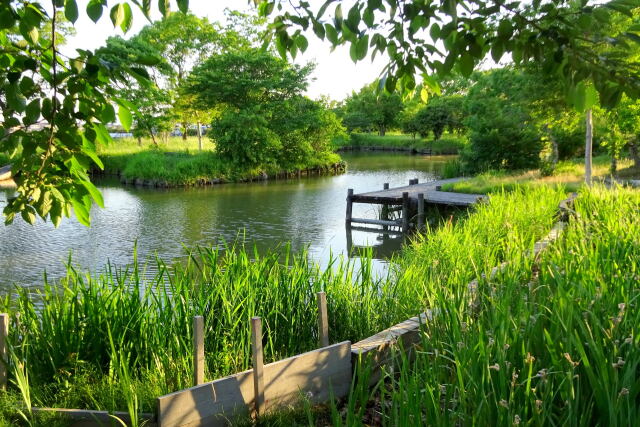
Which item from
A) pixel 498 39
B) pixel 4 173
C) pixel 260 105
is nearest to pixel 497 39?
pixel 498 39

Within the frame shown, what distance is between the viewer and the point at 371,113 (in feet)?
234

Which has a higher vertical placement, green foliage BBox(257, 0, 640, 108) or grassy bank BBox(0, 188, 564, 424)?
green foliage BBox(257, 0, 640, 108)

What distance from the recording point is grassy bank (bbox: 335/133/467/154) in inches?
2064

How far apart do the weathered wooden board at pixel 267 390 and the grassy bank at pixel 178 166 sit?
24.3m

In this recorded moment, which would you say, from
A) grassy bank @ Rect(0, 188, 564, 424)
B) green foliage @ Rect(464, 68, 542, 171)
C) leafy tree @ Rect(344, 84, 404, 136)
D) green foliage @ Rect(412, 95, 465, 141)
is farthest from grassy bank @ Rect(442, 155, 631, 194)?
leafy tree @ Rect(344, 84, 404, 136)

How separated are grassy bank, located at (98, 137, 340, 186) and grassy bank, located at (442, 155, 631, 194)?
13.0 meters

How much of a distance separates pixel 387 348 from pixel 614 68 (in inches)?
88.5

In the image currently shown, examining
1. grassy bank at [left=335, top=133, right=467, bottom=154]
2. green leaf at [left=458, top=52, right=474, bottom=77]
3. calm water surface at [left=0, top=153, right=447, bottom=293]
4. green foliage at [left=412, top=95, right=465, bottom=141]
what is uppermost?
green foliage at [left=412, top=95, right=465, bottom=141]

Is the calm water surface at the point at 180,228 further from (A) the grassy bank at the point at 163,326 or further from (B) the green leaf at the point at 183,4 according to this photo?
(B) the green leaf at the point at 183,4

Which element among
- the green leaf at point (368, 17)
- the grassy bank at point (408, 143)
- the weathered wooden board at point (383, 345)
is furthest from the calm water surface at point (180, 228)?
the grassy bank at point (408, 143)

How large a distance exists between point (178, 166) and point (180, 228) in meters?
12.8

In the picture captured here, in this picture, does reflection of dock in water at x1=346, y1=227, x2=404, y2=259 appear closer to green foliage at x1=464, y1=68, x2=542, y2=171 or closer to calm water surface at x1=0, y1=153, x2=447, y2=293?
calm water surface at x1=0, y1=153, x2=447, y2=293

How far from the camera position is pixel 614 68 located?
2.04 meters

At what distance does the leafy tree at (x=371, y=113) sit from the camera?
7000 cm
